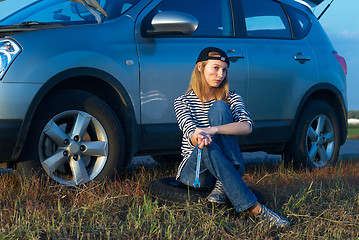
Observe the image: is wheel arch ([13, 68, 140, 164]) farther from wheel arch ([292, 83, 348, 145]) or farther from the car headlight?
wheel arch ([292, 83, 348, 145])

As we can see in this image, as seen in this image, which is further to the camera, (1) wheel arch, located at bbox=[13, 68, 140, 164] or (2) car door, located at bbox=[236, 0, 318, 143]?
(2) car door, located at bbox=[236, 0, 318, 143]

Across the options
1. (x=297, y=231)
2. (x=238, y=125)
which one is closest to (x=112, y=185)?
(x=238, y=125)

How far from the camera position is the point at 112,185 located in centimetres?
431

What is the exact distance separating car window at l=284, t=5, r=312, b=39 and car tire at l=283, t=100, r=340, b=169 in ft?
2.65

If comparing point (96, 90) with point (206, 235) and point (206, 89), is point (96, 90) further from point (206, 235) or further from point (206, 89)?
point (206, 235)

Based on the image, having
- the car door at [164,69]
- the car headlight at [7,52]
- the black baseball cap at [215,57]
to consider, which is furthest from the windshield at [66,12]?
the black baseball cap at [215,57]

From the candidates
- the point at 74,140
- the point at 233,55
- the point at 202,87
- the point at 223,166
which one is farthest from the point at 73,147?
the point at 233,55

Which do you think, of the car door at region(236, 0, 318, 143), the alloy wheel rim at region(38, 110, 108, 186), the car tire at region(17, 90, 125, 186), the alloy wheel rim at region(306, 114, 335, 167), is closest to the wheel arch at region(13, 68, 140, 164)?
the car tire at region(17, 90, 125, 186)

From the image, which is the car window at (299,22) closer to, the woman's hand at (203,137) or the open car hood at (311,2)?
the open car hood at (311,2)

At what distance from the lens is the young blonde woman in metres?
3.54

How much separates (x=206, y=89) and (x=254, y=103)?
67.9 inches

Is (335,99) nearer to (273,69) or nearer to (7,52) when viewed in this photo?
(273,69)

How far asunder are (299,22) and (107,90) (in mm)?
2763

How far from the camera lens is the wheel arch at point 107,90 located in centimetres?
444
